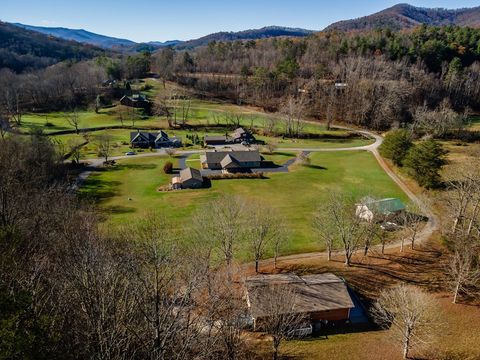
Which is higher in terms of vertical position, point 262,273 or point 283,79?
point 283,79

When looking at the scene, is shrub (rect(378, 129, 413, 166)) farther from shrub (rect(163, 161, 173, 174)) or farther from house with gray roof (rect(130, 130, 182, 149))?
house with gray roof (rect(130, 130, 182, 149))

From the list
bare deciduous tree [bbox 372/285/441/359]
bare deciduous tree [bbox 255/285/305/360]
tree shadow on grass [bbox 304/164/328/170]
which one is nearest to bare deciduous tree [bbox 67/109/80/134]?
tree shadow on grass [bbox 304/164/328/170]

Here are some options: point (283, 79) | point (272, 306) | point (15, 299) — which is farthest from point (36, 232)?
point (283, 79)

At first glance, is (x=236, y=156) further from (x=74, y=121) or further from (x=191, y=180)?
(x=74, y=121)

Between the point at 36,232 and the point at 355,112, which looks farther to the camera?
the point at 355,112

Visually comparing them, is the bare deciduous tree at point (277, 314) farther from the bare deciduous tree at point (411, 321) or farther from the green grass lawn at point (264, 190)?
the green grass lawn at point (264, 190)

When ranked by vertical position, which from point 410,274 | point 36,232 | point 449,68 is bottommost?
point 410,274

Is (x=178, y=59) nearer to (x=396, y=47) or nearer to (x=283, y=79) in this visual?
(x=283, y=79)
